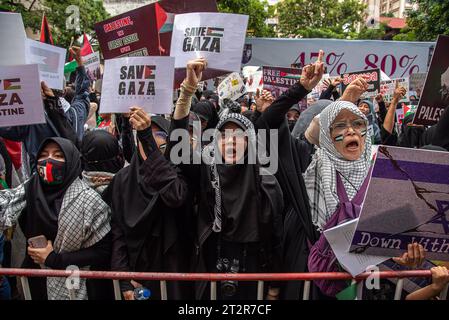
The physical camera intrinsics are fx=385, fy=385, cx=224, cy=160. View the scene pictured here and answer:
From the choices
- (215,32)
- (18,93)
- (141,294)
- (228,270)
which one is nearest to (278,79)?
(215,32)

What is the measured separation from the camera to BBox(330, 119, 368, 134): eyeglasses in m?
2.30

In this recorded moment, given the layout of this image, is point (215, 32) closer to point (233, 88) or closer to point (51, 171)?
point (51, 171)

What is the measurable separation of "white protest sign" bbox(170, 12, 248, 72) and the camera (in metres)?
1.42

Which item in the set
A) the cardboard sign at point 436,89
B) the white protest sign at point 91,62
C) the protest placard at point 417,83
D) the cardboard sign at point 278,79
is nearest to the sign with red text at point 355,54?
the protest placard at point 417,83

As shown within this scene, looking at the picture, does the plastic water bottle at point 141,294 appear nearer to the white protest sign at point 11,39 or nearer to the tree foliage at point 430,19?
the white protest sign at point 11,39

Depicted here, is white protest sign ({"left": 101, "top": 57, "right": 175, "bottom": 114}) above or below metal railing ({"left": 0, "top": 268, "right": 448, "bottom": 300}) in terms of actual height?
above

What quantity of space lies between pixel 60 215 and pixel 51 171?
0.27 meters

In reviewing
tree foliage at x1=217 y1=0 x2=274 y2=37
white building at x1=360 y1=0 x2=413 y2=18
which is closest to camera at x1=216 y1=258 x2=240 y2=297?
tree foliage at x1=217 y1=0 x2=274 y2=37

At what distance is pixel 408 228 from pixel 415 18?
1357 cm

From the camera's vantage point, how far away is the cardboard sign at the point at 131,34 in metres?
3.15

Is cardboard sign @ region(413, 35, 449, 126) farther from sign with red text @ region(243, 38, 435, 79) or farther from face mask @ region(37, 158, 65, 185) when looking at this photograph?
sign with red text @ region(243, 38, 435, 79)

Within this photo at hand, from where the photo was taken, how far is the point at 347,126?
2.31 meters

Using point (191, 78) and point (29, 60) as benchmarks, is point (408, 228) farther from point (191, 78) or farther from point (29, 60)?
point (29, 60)

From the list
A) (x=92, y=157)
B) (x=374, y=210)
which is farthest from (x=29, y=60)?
(x=374, y=210)
